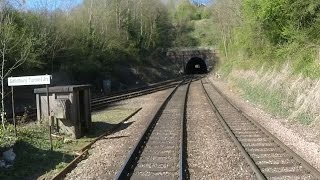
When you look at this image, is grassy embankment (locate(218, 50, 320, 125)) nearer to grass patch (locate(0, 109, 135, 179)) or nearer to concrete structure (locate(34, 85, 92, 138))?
grass patch (locate(0, 109, 135, 179))

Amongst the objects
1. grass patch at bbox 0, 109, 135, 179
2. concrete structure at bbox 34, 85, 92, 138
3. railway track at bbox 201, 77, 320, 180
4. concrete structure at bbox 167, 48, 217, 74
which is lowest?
grass patch at bbox 0, 109, 135, 179

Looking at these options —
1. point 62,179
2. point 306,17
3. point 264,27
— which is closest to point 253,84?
point 264,27

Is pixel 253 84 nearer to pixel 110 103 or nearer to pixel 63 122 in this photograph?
pixel 110 103

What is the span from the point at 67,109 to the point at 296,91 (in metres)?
9.38

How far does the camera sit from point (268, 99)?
Result: 2202 centimetres

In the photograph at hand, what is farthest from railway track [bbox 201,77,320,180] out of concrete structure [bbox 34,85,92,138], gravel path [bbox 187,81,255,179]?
concrete structure [bbox 34,85,92,138]

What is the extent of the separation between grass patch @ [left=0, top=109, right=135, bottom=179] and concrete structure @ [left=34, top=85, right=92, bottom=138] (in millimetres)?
418

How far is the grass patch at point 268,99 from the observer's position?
18.7 meters

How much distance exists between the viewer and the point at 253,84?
28.7 metres

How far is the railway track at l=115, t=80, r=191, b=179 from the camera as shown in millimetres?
9336

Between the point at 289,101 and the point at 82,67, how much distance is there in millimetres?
22870

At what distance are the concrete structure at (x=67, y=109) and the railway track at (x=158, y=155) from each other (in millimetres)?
2335

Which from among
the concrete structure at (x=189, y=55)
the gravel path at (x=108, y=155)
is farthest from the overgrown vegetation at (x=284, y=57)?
the concrete structure at (x=189, y=55)

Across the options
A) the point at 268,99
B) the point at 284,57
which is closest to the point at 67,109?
the point at 268,99
